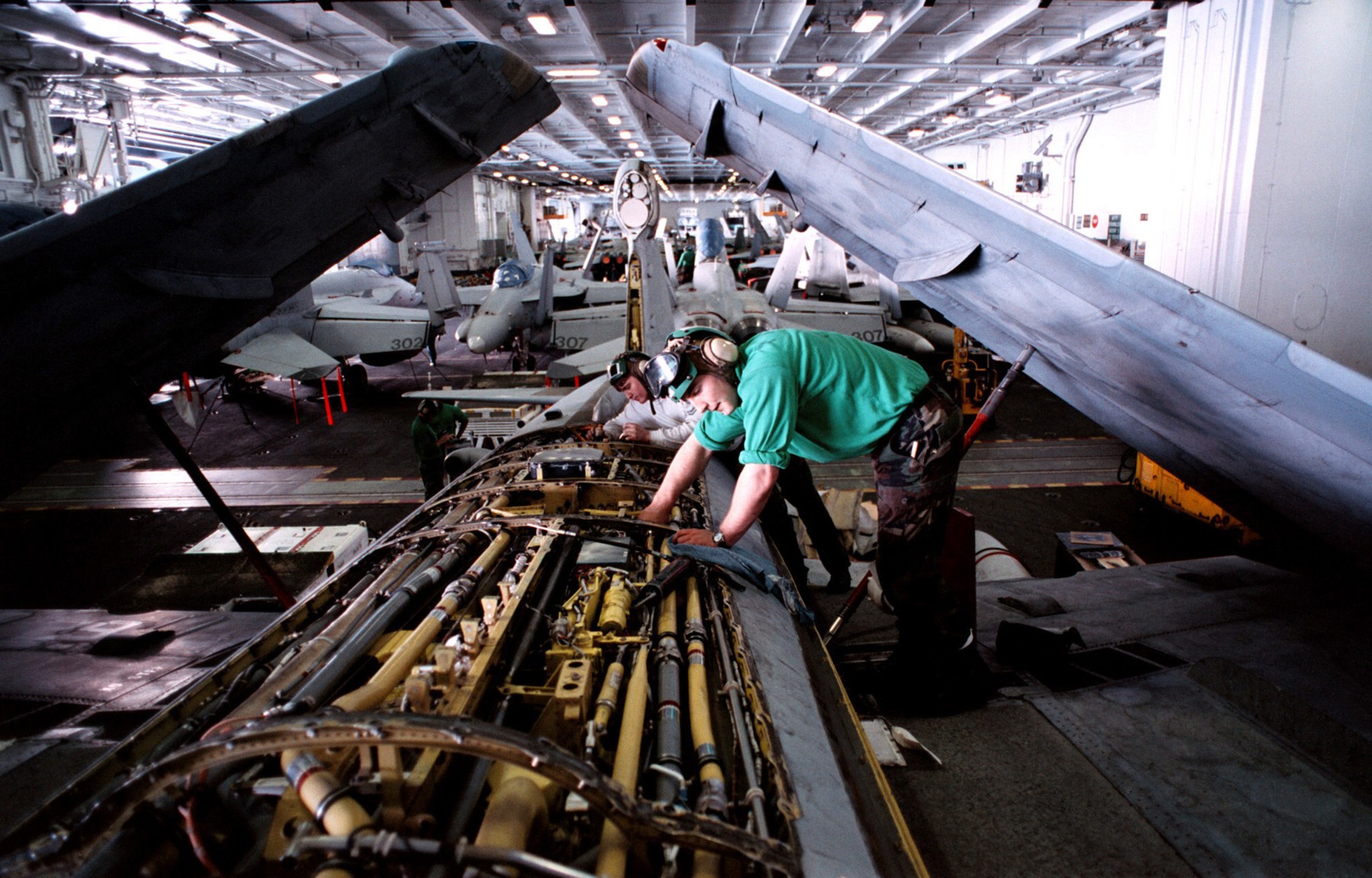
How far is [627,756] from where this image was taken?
1.54 metres

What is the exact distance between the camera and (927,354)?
12.4 m

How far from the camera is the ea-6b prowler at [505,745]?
122 cm

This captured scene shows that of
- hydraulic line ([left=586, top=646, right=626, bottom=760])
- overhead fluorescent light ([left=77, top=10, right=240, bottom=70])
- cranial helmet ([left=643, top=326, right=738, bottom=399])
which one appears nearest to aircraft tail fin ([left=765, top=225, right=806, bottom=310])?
cranial helmet ([left=643, top=326, right=738, bottom=399])

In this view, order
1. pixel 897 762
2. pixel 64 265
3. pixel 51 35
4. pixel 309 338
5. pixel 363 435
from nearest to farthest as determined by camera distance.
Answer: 1. pixel 64 265
2. pixel 897 762
3. pixel 51 35
4. pixel 363 435
5. pixel 309 338

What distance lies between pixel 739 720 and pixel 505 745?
75 cm

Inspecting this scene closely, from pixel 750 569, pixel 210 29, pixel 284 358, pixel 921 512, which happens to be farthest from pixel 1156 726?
pixel 210 29

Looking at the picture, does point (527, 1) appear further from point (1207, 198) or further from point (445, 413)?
point (1207, 198)

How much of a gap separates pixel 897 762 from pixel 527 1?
956 cm

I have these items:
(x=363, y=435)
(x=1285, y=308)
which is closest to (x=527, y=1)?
(x=363, y=435)

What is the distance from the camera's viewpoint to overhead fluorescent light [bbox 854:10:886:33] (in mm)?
9391

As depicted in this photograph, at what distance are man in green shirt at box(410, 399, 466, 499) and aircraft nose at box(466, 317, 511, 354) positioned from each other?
22.4 ft

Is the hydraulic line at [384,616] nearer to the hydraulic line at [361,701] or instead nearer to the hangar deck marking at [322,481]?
the hydraulic line at [361,701]

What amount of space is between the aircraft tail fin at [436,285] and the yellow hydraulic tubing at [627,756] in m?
13.5

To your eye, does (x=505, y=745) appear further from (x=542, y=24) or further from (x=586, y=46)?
(x=586, y=46)
